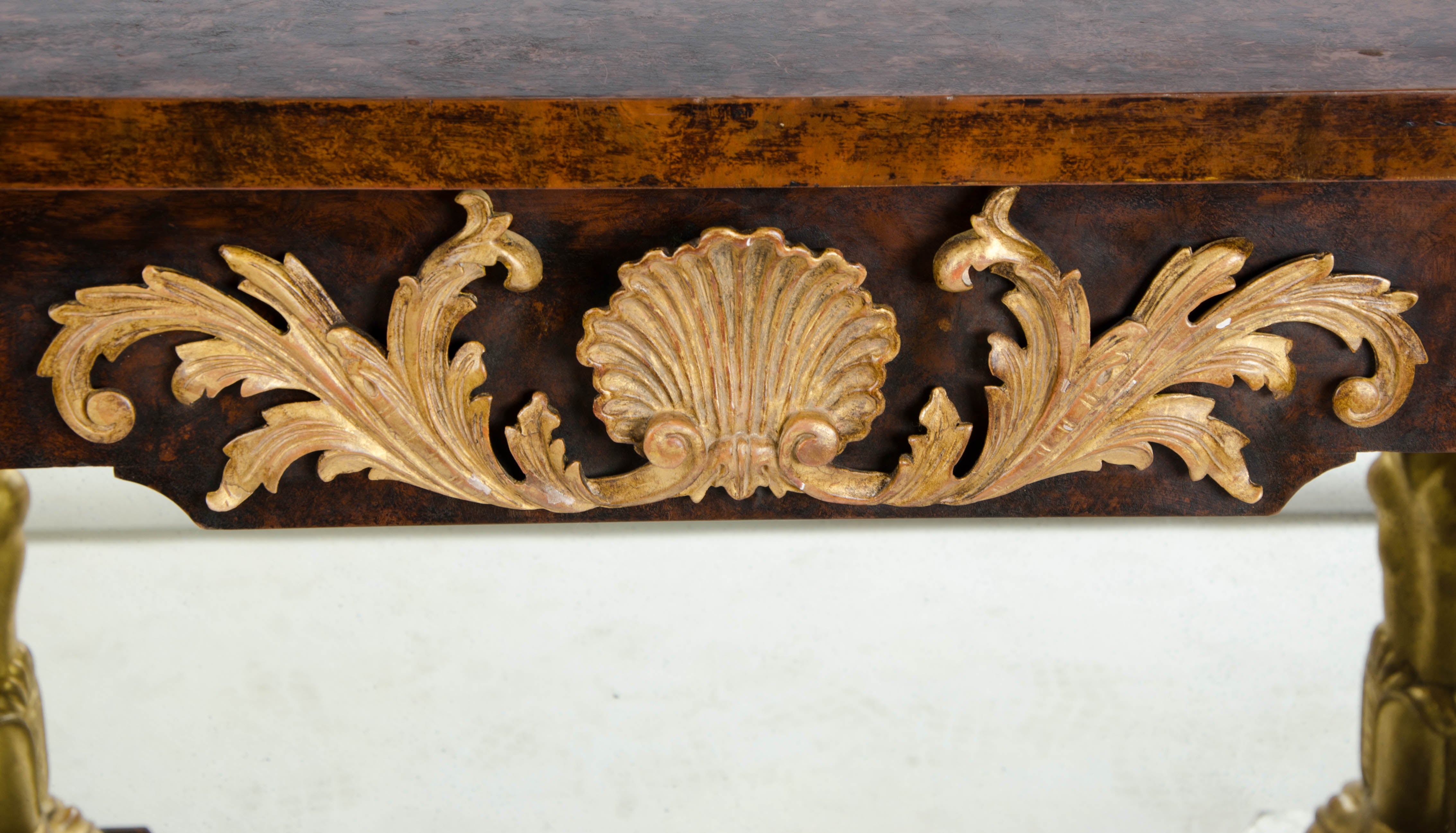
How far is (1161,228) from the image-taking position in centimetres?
60

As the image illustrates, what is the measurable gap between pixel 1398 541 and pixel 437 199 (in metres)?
0.63

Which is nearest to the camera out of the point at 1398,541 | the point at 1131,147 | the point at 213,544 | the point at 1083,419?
the point at 1131,147

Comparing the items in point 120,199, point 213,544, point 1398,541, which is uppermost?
point 120,199

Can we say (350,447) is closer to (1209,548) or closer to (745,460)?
(745,460)

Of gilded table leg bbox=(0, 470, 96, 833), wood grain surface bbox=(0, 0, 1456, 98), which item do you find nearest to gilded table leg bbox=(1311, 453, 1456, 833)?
wood grain surface bbox=(0, 0, 1456, 98)

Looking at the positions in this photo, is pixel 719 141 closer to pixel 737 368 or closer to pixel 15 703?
pixel 737 368

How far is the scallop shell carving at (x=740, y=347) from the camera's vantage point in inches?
23.1

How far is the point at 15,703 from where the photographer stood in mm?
814

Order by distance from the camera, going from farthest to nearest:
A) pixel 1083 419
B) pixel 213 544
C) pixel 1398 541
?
pixel 213 544, pixel 1398 541, pixel 1083 419

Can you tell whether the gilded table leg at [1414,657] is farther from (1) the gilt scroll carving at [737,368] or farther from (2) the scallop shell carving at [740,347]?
(2) the scallop shell carving at [740,347]

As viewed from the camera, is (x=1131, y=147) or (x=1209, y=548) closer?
(x=1131, y=147)

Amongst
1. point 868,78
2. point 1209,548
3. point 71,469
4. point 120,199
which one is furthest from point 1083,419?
point 71,469

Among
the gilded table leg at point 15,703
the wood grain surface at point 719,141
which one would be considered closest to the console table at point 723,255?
the wood grain surface at point 719,141

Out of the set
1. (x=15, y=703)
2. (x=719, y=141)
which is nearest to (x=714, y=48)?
(x=719, y=141)
